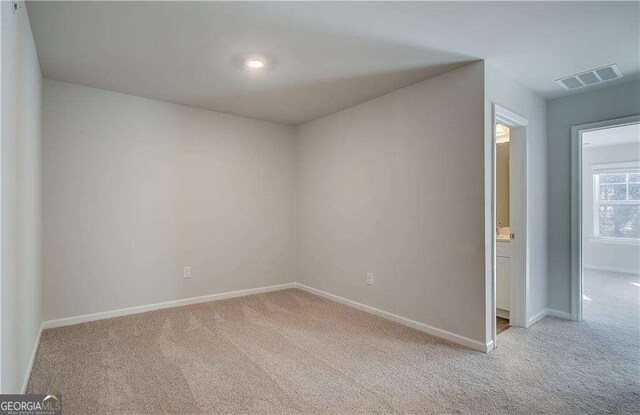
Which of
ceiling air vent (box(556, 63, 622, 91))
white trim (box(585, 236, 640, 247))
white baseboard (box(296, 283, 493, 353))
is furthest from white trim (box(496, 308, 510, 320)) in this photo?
white trim (box(585, 236, 640, 247))

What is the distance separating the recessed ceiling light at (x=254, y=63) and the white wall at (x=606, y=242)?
19.4 ft

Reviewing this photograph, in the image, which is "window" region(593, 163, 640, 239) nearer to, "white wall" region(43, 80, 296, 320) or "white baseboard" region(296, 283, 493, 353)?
"white baseboard" region(296, 283, 493, 353)

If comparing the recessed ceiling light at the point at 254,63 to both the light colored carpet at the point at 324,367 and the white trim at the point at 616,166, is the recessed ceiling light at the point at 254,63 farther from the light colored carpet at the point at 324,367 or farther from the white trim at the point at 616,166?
the white trim at the point at 616,166

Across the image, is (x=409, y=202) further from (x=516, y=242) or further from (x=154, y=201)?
(x=154, y=201)

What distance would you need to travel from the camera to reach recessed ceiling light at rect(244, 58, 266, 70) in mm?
2725

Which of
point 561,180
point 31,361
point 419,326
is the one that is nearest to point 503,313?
point 419,326

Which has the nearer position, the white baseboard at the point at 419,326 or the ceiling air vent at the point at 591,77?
the white baseboard at the point at 419,326

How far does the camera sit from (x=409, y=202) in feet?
10.9

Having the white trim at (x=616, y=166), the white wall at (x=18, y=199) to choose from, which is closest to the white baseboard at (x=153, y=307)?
the white wall at (x=18, y=199)

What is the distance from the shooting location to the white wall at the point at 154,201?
3.25 metres

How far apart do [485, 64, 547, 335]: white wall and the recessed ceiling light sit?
86.9 inches

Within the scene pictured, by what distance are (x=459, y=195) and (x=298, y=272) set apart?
276 cm

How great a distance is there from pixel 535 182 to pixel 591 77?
1069 mm

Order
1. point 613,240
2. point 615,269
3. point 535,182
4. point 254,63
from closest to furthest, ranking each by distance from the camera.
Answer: point 254,63 < point 535,182 < point 615,269 < point 613,240
